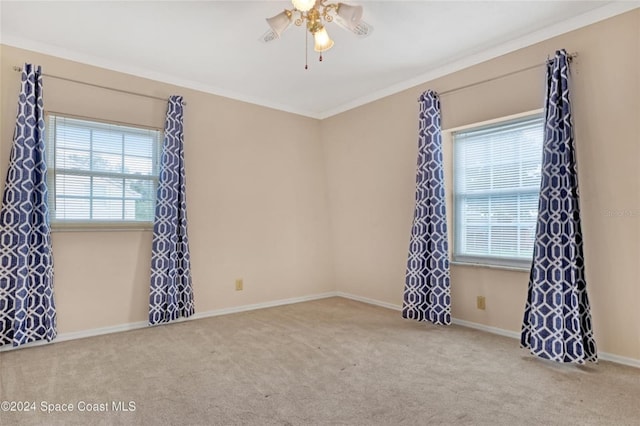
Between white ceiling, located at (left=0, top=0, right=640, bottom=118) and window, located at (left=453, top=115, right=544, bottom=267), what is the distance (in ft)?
2.32

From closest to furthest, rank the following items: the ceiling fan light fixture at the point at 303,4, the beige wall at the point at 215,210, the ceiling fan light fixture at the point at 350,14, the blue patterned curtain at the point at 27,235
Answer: the ceiling fan light fixture at the point at 303,4
the ceiling fan light fixture at the point at 350,14
the blue patterned curtain at the point at 27,235
the beige wall at the point at 215,210

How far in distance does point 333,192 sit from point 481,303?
7.68 feet

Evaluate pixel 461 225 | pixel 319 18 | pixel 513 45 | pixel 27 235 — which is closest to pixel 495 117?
pixel 513 45

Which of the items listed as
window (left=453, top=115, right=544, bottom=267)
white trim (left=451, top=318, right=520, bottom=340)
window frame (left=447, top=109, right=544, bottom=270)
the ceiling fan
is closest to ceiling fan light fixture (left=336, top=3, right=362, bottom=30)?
the ceiling fan

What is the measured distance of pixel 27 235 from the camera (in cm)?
286

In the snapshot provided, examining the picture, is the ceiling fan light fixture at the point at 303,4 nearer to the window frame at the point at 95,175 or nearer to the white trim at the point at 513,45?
the white trim at the point at 513,45

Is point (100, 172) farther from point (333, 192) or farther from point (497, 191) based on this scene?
point (497, 191)

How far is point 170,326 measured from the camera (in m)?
3.46

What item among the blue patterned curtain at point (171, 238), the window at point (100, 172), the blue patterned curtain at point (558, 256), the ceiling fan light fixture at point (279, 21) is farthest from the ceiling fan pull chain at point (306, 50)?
the blue patterned curtain at point (558, 256)

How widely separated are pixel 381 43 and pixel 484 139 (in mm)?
1325

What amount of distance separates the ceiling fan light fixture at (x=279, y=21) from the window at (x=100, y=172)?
1894 millimetres

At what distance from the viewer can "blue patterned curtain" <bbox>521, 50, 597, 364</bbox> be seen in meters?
2.54

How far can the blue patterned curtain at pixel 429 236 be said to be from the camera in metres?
3.41

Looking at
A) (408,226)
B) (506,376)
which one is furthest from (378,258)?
(506,376)
